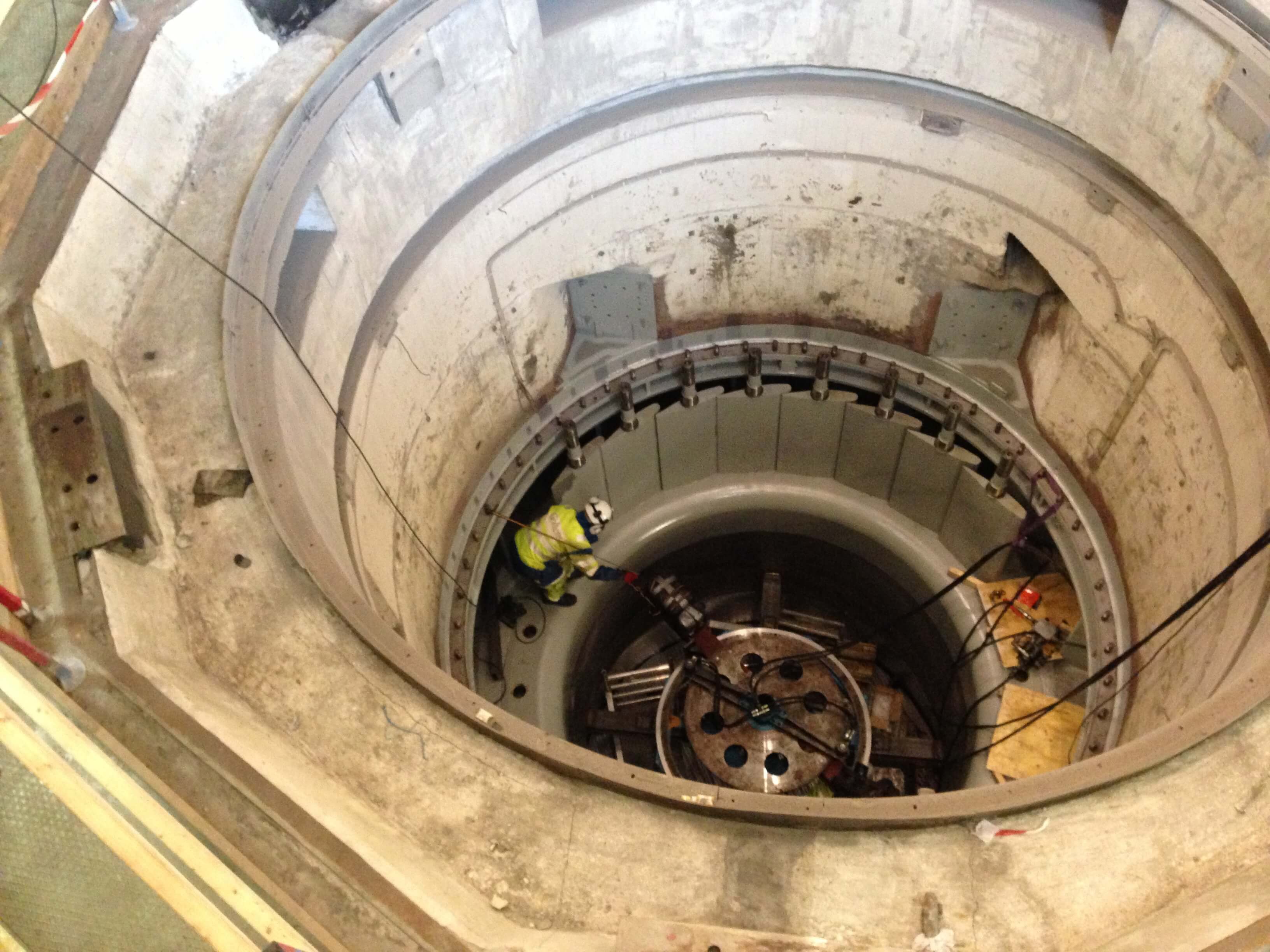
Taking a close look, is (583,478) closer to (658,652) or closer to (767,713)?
(658,652)

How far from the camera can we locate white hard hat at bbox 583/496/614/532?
412 centimetres

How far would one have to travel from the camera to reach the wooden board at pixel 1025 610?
409 centimetres

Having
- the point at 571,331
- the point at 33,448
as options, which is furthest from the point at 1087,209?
the point at 33,448

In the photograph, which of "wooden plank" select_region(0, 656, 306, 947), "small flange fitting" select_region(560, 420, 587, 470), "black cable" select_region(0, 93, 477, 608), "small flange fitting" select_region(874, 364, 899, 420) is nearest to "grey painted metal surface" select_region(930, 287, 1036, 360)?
"small flange fitting" select_region(874, 364, 899, 420)

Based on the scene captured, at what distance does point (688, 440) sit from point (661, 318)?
62 cm

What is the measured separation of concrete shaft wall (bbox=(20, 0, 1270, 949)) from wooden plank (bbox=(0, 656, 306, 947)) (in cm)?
34

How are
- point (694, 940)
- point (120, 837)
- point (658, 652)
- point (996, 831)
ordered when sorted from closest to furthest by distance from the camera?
point (120, 837)
point (694, 940)
point (996, 831)
point (658, 652)

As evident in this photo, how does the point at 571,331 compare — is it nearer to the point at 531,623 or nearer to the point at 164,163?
the point at 531,623

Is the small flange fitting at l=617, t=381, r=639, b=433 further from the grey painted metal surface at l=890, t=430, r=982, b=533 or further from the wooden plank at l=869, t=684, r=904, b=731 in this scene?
the wooden plank at l=869, t=684, r=904, b=731

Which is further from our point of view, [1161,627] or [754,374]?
[754,374]

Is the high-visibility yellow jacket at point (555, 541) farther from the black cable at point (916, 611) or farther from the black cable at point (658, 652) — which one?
the black cable at point (916, 611)

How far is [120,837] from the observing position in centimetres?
153

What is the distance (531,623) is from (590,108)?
232cm

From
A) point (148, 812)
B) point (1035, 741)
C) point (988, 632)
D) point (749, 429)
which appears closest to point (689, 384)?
point (749, 429)
